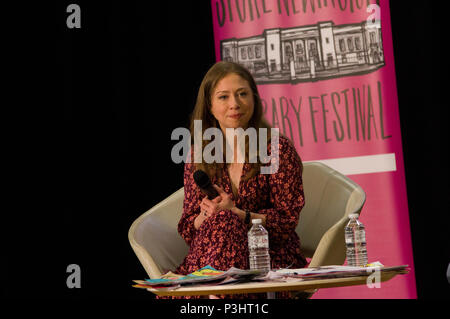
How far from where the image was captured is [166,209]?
2844 mm

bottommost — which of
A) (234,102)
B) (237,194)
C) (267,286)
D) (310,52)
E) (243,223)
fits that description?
(267,286)

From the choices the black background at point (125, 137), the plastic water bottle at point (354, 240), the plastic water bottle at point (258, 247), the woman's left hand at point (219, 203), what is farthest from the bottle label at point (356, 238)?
the black background at point (125, 137)

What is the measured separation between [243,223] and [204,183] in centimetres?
24

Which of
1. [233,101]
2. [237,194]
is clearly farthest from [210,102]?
[237,194]

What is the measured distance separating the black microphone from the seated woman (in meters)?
0.04

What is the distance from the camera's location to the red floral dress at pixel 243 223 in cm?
217

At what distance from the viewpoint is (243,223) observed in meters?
2.26

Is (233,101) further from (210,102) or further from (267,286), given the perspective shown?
(267,286)

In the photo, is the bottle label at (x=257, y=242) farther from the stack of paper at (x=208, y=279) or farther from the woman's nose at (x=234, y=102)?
the woman's nose at (x=234, y=102)

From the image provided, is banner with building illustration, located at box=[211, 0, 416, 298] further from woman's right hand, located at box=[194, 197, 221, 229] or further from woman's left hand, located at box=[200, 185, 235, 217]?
woman's left hand, located at box=[200, 185, 235, 217]

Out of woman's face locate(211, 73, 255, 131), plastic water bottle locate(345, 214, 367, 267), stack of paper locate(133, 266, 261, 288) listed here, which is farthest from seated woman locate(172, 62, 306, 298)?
stack of paper locate(133, 266, 261, 288)

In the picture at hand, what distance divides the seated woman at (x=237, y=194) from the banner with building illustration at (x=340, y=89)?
84 centimetres

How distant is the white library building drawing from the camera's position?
10.9ft

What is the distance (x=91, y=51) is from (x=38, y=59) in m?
0.29
